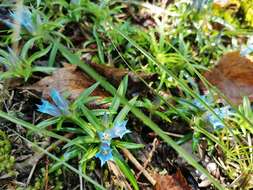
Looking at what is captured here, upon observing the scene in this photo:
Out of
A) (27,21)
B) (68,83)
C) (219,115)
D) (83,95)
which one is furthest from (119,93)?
(27,21)

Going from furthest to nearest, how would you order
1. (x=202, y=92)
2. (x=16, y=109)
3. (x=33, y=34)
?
(x=202, y=92) < (x=33, y=34) < (x=16, y=109)

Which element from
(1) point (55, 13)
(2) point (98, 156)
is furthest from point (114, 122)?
(1) point (55, 13)

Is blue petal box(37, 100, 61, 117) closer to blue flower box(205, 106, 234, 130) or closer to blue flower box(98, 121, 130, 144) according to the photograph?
blue flower box(98, 121, 130, 144)

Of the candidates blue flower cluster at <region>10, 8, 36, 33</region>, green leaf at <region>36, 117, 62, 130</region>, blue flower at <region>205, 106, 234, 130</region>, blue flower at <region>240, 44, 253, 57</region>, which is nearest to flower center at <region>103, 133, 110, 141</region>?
green leaf at <region>36, 117, 62, 130</region>

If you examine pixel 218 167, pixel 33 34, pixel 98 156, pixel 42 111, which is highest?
pixel 33 34

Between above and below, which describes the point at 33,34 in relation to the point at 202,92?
above

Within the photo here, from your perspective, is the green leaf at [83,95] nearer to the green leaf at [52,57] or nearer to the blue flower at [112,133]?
the blue flower at [112,133]

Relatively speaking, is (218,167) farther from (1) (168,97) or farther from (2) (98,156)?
(2) (98,156)

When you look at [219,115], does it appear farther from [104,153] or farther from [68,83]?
[68,83]
